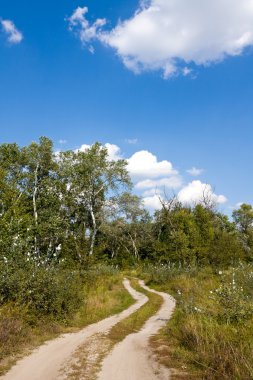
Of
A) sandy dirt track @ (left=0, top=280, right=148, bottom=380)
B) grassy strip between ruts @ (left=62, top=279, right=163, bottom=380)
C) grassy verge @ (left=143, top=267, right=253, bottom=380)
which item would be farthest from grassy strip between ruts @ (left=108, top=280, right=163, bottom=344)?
grassy verge @ (left=143, top=267, right=253, bottom=380)

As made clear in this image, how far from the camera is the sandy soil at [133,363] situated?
8250mm

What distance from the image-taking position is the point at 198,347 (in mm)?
9344

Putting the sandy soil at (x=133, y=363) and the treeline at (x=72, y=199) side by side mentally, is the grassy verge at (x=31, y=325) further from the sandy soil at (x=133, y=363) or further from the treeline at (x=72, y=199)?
the treeline at (x=72, y=199)

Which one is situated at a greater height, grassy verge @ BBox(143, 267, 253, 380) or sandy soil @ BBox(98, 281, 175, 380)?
grassy verge @ BBox(143, 267, 253, 380)

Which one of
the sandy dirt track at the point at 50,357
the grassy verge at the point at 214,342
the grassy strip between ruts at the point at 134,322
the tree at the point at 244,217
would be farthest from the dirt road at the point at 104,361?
the tree at the point at 244,217

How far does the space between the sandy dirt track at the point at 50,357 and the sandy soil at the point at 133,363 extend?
0.48 meters

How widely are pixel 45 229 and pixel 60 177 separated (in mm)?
8135

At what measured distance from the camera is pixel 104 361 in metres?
9.39

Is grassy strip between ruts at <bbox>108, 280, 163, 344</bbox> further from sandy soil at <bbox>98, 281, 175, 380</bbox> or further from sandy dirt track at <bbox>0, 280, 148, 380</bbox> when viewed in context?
sandy dirt track at <bbox>0, 280, 148, 380</bbox>

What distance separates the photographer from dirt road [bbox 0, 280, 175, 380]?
822 cm


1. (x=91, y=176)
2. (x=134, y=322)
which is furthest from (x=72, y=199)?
(x=134, y=322)

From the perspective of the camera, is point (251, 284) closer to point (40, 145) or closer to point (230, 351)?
point (230, 351)

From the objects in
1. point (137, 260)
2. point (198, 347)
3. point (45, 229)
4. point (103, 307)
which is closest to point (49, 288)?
point (103, 307)

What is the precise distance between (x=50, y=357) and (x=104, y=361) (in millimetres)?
1487
